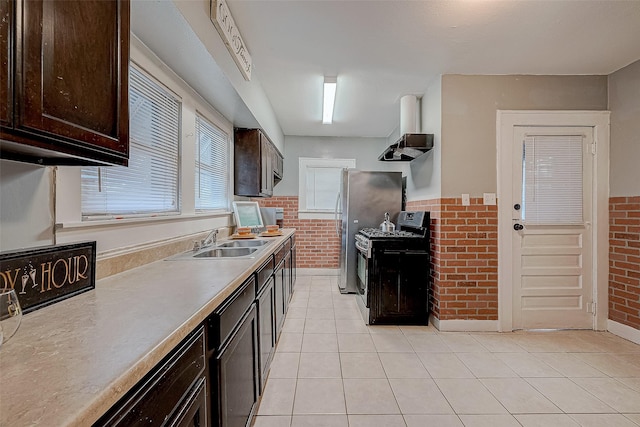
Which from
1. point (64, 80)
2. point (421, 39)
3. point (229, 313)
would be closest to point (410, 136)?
point (421, 39)

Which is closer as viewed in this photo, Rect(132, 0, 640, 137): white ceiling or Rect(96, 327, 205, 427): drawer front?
Rect(96, 327, 205, 427): drawer front

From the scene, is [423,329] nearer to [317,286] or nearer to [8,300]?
[317,286]

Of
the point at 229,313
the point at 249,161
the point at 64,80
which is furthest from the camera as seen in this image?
the point at 249,161

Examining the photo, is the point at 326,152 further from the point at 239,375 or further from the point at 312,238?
the point at 239,375

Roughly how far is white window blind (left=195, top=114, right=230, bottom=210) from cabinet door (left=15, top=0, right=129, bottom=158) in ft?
5.47

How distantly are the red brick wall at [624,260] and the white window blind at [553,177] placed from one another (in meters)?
0.28

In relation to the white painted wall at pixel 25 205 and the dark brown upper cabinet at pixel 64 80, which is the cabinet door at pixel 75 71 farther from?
the white painted wall at pixel 25 205

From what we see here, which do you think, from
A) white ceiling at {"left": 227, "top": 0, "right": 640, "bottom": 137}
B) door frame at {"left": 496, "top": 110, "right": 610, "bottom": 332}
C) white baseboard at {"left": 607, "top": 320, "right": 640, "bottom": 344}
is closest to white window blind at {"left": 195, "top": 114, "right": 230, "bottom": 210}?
white ceiling at {"left": 227, "top": 0, "right": 640, "bottom": 137}

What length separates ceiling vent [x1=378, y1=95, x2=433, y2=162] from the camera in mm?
2990

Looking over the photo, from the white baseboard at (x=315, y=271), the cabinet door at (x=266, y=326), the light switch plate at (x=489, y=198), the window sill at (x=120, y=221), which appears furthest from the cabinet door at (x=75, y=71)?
the white baseboard at (x=315, y=271)

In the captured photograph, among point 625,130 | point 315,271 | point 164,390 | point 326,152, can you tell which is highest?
point 326,152

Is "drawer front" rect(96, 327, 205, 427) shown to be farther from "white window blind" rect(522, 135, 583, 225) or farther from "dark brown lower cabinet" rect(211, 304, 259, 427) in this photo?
"white window blind" rect(522, 135, 583, 225)

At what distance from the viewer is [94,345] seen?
689 millimetres

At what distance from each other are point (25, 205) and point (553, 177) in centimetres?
380
